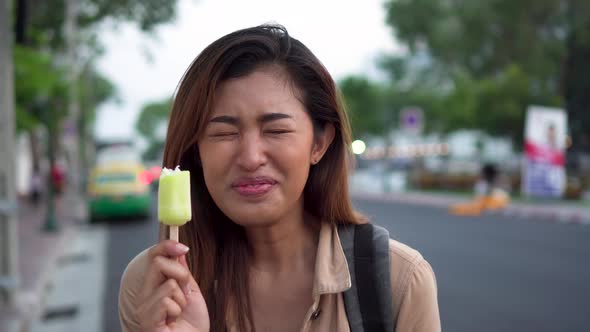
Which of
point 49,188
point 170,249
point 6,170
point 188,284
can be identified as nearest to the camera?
point 170,249

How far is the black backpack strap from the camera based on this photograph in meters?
1.82

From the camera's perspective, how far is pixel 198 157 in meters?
2.13

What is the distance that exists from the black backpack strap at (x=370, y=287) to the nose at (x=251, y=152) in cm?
39

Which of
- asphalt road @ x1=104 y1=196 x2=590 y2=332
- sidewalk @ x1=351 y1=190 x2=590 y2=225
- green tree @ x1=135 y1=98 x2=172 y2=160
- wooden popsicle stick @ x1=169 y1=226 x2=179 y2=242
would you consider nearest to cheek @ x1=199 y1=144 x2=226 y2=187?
wooden popsicle stick @ x1=169 y1=226 x2=179 y2=242

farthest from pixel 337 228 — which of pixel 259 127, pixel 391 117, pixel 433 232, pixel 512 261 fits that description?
pixel 391 117

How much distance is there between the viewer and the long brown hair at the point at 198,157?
189 cm

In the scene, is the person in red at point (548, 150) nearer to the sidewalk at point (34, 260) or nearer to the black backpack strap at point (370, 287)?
the sidewalk at point (34, 260)

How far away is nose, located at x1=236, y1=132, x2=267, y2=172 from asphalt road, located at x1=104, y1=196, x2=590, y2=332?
1.19 meters

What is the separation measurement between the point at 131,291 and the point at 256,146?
656 mm

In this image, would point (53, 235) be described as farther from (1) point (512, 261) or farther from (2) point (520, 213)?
(2) point (520, 213)

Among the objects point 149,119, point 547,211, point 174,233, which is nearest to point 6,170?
point 174,233

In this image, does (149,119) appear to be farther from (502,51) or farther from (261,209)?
(261,209)

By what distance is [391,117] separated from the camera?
57031 mm

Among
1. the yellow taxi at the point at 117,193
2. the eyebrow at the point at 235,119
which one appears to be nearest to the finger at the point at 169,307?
the eyebrow at the point at 235,119
